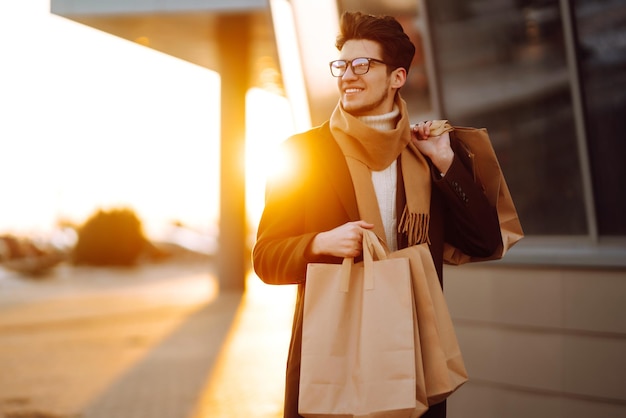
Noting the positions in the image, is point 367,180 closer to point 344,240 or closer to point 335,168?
point 335,168

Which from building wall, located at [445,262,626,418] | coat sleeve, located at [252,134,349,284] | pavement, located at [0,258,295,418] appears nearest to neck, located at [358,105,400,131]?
coat sleeve, located at [252,134,349,284]

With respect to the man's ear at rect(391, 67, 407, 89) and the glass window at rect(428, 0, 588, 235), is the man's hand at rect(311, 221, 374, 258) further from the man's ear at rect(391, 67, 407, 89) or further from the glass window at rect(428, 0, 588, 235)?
the glass window at rect(428, 0, 588, 235)

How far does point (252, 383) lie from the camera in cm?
860

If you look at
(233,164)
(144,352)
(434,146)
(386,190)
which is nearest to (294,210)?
(386,190)

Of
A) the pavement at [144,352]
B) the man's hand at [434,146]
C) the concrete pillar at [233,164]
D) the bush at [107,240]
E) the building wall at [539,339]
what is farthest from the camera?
the bush at [107,240]

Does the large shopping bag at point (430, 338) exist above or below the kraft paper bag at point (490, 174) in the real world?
below

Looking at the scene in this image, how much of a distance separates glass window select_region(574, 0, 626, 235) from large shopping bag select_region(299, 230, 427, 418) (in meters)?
3.68

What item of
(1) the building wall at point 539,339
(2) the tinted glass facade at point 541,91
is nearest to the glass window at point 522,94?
(2) the tinted glass facade at point 541,91

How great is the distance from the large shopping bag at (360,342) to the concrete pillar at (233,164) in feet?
54.3

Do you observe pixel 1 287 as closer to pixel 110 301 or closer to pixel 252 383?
pixel 110 301

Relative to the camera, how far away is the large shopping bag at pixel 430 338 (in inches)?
99.0

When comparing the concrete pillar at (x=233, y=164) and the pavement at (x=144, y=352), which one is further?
the concrete pillar at (x=233, y=164)

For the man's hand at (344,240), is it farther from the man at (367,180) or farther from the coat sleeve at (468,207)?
the coat sleeve at (468,207)

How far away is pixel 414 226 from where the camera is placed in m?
2.76
